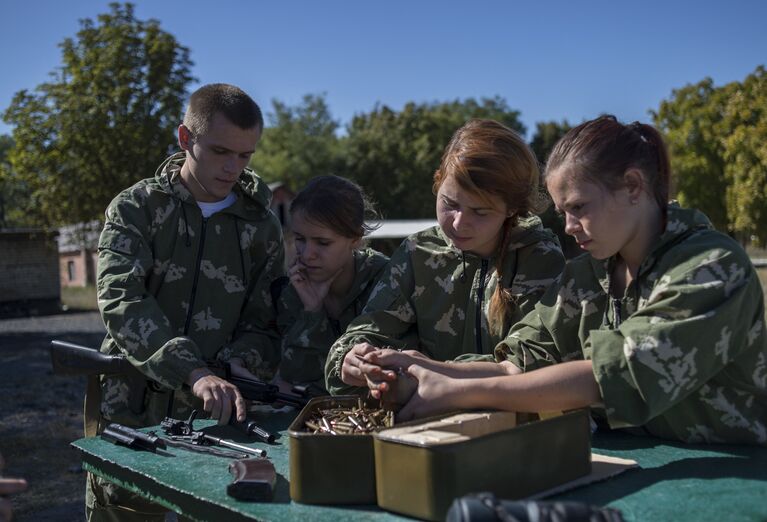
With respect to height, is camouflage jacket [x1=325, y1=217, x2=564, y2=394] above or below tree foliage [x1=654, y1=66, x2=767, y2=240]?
below

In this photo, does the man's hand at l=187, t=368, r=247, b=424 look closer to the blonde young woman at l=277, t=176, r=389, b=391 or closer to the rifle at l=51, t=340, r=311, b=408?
the rifle at l=51, t=340, r=311, b=408

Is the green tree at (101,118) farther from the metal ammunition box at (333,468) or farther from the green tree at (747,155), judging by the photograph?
the green tree at (747,155)

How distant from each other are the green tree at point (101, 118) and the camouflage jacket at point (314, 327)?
18901mm

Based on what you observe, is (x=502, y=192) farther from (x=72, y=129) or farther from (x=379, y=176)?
(x=379, y=176)

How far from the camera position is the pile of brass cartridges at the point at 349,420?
7.32ft

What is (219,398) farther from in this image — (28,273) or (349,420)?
(28,273)

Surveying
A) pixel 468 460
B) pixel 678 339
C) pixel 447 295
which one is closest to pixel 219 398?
pixel 447 295

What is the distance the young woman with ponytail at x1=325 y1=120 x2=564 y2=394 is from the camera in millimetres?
3312

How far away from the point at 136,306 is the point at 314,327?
83cm

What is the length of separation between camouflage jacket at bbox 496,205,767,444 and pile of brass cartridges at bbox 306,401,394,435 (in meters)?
0.63

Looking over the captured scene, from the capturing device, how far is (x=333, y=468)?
6.84 feet

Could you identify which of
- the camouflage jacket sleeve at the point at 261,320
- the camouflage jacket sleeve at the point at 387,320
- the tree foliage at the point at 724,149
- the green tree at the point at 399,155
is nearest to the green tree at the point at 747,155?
the tree foliage at the point at 724,149

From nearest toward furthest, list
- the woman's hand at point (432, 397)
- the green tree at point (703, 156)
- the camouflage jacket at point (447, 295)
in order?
the woman's hand at point (432, 397)
the camouflage jacket at point (447, 295)
the green tree at point (703, 156)

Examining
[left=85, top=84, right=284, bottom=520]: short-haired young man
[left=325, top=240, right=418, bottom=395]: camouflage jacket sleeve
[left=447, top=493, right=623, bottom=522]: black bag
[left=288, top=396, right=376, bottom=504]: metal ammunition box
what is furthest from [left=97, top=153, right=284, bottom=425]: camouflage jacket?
[left=447, top=493, right=623, bottom=522]: black bag
